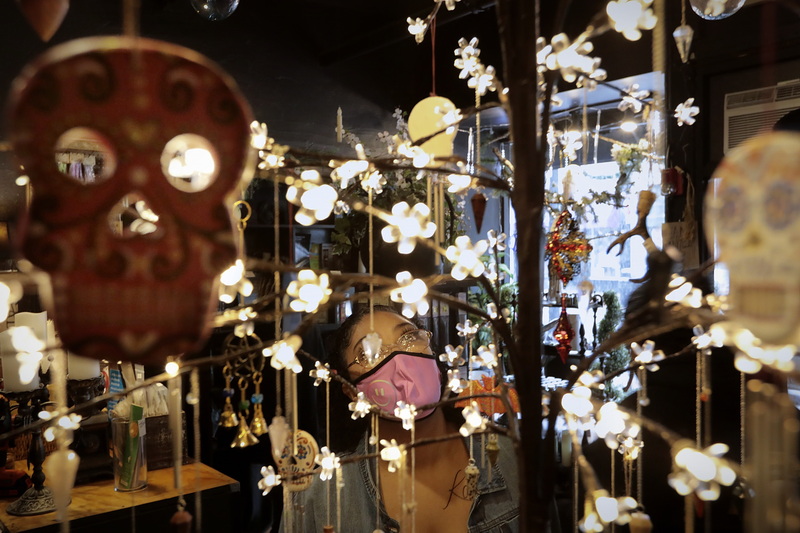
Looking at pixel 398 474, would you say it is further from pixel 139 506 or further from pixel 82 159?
pixel 82 159

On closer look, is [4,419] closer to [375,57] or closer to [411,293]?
[411,293]

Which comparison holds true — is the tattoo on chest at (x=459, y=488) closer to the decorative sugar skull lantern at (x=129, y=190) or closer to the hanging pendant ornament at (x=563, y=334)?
the hanging pendant ornament at (x=563, y=334)

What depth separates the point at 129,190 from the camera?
566mm

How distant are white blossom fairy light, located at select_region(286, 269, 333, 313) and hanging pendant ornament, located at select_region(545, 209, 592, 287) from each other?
7.01 feet

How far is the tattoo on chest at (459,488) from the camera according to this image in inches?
83.7

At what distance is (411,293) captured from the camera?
0.83 m

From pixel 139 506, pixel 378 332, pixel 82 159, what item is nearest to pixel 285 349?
pixel 378 332

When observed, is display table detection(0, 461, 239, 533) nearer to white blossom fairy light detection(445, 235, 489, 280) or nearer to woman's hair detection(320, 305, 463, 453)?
woman's hair detection(320, 305, 463, 453)

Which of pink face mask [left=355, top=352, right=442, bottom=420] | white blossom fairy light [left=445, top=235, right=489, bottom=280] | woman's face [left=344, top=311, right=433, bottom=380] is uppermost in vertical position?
white blossom fairy light [left=445, top=235, right=489, bottom=280]

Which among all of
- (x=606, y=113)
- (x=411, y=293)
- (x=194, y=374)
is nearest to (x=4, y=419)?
(x=194, y=374)

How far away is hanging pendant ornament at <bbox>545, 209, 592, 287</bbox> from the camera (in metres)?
2.85

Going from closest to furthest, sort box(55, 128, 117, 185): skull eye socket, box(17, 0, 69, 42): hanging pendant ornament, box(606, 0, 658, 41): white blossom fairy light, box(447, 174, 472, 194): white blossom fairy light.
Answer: box(17, 0, 69, 42): hanging pendant ornament < box(606, 0, 658, 41): white blossom fairy light < box(447, 174, 472, 194): white blossom fairy light < box(55, 128, 117, 185): skull eye socket

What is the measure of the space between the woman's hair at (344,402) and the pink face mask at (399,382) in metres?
0.16

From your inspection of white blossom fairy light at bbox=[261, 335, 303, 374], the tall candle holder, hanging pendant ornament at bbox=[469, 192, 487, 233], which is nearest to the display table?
the tall candle holder
